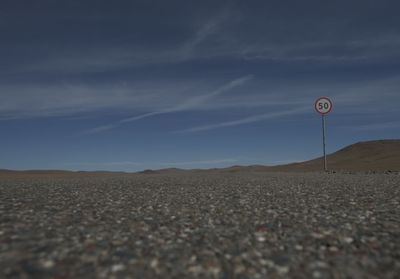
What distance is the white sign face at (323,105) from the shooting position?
30.4 metres

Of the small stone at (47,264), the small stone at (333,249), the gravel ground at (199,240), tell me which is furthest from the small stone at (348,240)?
the small stone at (47,264)

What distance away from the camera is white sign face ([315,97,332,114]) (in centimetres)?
3042

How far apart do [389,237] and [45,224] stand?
636 cm

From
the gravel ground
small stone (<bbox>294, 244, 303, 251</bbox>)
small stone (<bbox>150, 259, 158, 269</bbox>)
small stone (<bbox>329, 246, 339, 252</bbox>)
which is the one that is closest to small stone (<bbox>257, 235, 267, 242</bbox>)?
the gravel ground

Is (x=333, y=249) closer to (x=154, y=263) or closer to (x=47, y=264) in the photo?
(x=154, y=263)

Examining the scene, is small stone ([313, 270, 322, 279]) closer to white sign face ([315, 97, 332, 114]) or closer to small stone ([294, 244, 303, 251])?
small stone ([294, 244, 303, 251])

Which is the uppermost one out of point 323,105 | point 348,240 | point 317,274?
point 323,105

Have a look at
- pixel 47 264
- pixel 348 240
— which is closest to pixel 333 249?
pixel 348 240

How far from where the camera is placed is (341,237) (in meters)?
6.26

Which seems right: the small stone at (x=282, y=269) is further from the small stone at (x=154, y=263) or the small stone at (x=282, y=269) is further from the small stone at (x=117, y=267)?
the small stone at (x=117, y=267)

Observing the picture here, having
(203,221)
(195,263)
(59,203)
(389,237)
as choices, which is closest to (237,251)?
(195,263)

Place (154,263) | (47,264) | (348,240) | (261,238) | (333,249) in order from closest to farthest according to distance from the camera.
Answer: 1. (47,264)
2. (154,263)
3. (333,249)
4. (348,240)
5. (261,238)

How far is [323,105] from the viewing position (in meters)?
30.7

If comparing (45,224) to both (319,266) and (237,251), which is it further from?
(319,266)
